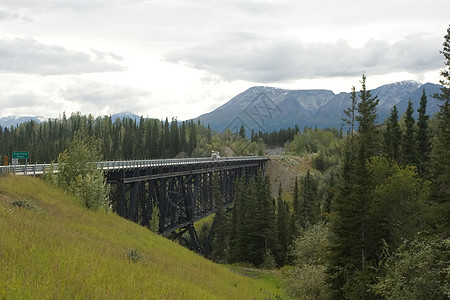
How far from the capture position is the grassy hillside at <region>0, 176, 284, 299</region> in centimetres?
1087

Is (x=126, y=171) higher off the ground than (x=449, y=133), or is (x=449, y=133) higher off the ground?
(x=449, y=133)

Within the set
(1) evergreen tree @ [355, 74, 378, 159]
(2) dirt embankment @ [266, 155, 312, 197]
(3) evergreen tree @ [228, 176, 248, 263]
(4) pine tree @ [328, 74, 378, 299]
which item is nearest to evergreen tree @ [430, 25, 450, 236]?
(4) pine tree @ [328, 74, 378, 299]

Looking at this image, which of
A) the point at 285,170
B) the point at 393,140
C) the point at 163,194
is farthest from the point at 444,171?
the point at 285,170

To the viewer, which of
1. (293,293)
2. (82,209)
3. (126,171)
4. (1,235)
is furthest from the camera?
(126,171)

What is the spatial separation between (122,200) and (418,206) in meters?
Result: 28.1

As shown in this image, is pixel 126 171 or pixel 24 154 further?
pixel 126 171

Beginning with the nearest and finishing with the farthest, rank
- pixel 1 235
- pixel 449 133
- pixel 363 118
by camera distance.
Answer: pixel 1 235
pixel 449 133
pixel 363 118

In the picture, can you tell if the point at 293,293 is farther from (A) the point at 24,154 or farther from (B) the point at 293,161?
(B) the point at 293,161

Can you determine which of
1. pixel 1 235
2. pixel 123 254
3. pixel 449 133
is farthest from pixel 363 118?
pixel 1 235

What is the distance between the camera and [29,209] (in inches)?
881

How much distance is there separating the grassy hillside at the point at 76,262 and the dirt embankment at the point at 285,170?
10982 centimetres

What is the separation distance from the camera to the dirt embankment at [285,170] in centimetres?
13512

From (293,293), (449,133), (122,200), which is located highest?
(449,133)

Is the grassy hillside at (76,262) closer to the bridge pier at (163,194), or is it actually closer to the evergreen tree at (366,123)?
the bridge pier at (163,194)
